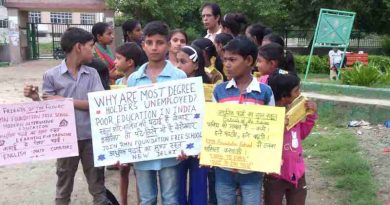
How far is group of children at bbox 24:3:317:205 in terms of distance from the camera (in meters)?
2.93

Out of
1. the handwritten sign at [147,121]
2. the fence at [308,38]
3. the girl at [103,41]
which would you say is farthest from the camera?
the fence at [308,38]

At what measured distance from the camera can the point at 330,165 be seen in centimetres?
499

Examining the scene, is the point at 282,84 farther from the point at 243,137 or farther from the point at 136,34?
the point at 136,34

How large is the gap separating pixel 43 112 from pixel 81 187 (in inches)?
67.8

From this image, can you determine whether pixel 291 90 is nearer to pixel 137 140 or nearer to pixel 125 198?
pixel 137 140

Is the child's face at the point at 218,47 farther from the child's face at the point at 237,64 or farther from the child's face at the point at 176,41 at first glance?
the child's face at the point at 237,64

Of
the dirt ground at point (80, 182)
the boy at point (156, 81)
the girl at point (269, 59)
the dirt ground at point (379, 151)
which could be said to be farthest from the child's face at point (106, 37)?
the dirt ground at point (379, 151)

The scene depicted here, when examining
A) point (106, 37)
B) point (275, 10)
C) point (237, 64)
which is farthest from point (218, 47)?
point (275, 10)

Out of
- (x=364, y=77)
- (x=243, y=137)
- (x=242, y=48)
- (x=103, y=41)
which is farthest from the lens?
(x=364, y=77)

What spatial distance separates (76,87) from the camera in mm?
3330

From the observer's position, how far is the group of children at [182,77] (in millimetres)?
2930

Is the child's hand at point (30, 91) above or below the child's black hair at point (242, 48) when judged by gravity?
below

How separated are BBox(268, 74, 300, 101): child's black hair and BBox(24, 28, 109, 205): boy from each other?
1272 millimetres

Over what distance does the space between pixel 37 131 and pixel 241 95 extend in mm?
1402
